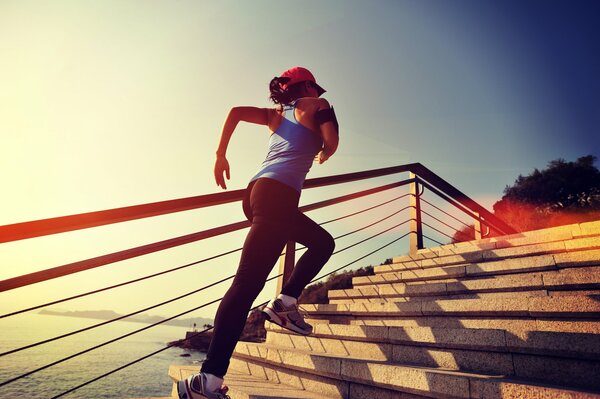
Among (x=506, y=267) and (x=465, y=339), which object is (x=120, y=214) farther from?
(x=506, y=267)

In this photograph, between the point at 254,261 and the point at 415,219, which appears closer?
the point at 254,261

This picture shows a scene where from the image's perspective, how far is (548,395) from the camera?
4.13 feet

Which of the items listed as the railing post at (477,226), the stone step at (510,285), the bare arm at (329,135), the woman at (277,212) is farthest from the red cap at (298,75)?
the railing post at (477,226)

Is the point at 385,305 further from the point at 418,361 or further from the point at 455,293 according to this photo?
the point at 418,361

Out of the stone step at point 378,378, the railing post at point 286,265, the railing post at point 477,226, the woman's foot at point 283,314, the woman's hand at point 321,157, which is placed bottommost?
the stone step at point 378,378

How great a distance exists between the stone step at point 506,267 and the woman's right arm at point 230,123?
256 cm

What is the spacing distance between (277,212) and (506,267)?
2.56 meters

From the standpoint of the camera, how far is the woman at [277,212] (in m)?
1.45

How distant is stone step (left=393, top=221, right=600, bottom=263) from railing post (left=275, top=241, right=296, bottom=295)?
1.90 meters

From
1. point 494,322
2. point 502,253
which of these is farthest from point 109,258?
point 502,253

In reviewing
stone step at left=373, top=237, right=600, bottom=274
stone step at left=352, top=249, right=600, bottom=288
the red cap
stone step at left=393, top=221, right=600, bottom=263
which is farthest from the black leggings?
stone step at left=393, top=221, right=600, bottom=263

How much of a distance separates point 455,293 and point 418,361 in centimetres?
114

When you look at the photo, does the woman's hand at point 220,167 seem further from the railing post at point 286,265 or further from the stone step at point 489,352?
the railing post at point 286,265

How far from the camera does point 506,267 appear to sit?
3.16 meters
